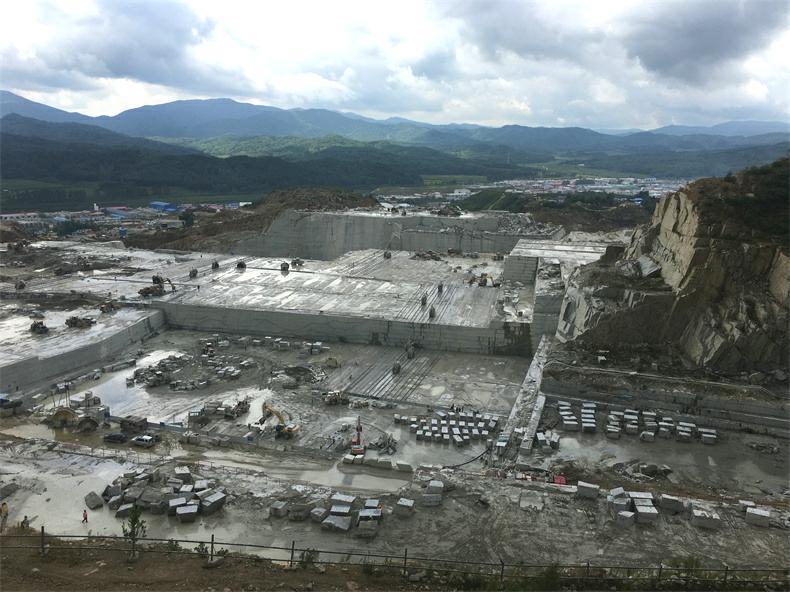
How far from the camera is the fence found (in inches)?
307

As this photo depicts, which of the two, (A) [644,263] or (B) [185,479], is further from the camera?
(A) [644,263]

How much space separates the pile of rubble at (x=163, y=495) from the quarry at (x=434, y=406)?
0.05 m

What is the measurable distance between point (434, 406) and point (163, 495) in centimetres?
817

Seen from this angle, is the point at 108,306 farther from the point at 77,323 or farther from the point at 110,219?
the point at 110,219

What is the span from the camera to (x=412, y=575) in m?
8.08

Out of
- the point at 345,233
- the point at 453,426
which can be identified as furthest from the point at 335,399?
the point at 345,233

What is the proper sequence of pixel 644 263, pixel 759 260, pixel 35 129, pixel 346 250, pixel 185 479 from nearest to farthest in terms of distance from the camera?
pixel 185 479 → pixel 759 260 → pixel 644 263 → pixel 346 250 → pixel 35 129

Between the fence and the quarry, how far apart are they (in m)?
0.30

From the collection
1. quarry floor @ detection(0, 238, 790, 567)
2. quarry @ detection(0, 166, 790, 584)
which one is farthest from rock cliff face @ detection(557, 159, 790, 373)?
quarry floor @ detection(0, 238, 790, 567)

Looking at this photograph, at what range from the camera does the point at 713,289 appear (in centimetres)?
1612

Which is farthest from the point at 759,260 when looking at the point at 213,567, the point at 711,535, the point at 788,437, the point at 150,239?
the point at 150,239

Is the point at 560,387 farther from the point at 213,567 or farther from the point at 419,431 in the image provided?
the point at 213,567

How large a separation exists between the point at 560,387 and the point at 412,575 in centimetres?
817

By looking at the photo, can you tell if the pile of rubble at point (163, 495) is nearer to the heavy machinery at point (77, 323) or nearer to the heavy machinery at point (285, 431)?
the heavy machinery at point (285, 431)
